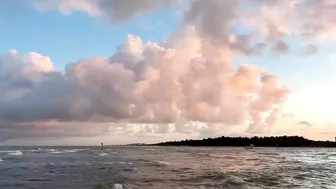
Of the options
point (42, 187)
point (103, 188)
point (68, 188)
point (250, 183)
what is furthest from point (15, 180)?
point (250, 183)

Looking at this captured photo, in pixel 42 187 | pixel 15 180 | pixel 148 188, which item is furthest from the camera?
pixel 15 180

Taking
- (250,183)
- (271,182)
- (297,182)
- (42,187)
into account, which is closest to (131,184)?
(42,187)

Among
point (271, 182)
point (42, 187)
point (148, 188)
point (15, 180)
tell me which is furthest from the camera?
point (15, 180)

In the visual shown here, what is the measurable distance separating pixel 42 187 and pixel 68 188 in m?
2.52

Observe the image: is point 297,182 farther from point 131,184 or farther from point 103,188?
point 103,188

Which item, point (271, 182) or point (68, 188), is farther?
point (271, 182)

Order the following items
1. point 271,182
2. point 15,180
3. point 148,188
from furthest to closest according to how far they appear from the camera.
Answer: point 15,180 < point 271,182 < point 148,188

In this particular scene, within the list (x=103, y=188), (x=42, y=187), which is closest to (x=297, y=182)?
(x=103, y=188)

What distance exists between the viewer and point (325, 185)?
2723cm

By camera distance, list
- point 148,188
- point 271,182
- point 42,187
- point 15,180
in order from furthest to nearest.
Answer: point 15,180
point 271,182
point 42,187
point 148,188

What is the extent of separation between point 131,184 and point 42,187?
21.9 feet

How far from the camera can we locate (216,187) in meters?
25.8

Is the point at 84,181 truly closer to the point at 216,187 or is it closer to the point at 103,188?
the point at 103,188

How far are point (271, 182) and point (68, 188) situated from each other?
15784 mm
